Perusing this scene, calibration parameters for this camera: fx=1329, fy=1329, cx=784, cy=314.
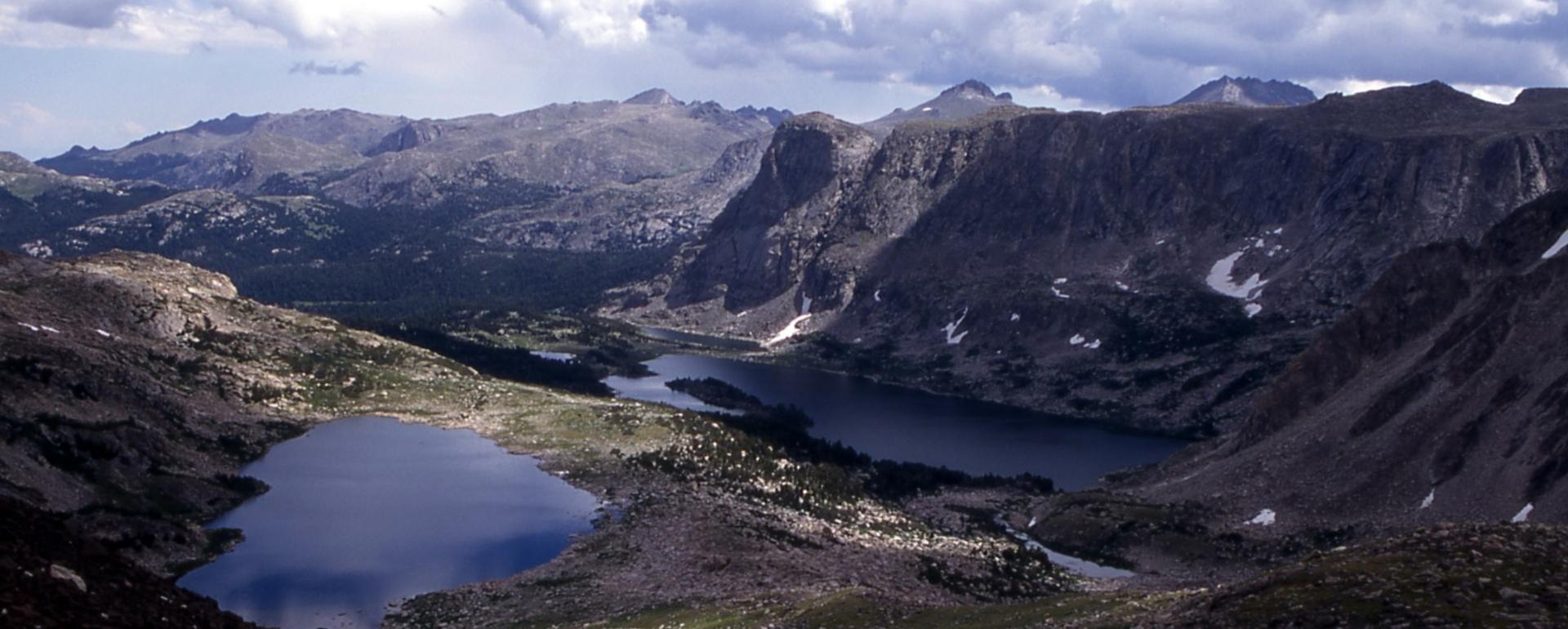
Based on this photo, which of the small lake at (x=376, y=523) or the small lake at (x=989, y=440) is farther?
the small lake at (x=989, y=440)

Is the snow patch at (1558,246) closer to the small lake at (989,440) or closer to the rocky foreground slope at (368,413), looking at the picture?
the small lake at (989,440)

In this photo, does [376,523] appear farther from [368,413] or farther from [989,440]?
[989,440]

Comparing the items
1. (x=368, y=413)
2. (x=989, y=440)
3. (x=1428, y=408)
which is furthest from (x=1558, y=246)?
(x=368, y=413)

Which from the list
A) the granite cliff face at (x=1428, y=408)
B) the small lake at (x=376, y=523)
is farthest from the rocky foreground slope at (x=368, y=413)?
the granite cliff face at (x=1428, y=408)

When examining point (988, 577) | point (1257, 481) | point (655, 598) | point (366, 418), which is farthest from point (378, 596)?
point (1257, 481)

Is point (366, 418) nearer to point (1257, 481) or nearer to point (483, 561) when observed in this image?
point (483, 561)

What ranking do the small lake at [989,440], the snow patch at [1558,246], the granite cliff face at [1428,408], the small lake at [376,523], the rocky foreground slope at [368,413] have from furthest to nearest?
the small lake at [989,440], the snow patch at [1558,246], the granite cliff face at [1428,408], the small lake at [376,523], the rocky foreground slope at [368,413]

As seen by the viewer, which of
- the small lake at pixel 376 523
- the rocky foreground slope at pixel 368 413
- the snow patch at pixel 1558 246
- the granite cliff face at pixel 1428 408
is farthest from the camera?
the snow patch at pixel 1558 246
